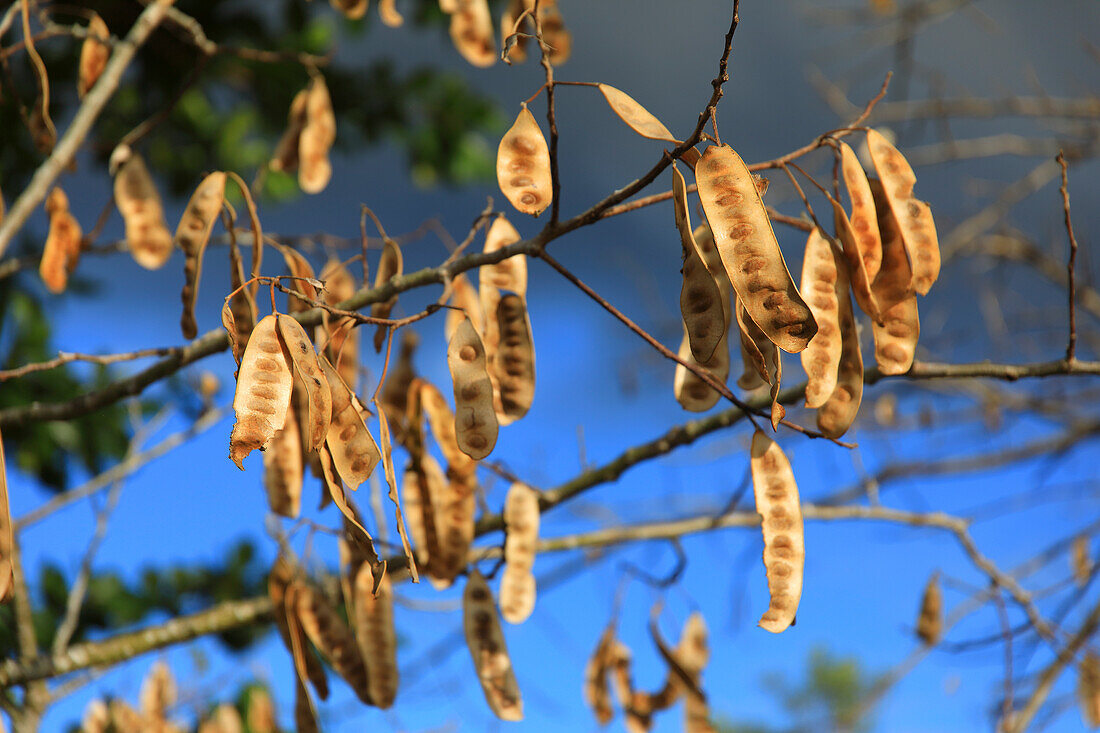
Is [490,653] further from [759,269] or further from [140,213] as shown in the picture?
[140,213]

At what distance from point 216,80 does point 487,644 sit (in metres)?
5.07

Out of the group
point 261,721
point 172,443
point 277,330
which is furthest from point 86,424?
point 277,330

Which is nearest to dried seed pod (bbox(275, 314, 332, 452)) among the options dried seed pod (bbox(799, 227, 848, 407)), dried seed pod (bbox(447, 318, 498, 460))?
dried seed pod (bbox(447, 318, 498, 460))

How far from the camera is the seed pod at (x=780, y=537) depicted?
4.60 ft

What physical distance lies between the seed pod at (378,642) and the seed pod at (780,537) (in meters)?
0.89

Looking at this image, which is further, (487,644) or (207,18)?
(207,18)

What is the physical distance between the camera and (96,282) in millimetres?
5406

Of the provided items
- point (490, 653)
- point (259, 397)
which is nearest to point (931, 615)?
point (490, 653)

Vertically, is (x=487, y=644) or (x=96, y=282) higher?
(x=96, y=282)

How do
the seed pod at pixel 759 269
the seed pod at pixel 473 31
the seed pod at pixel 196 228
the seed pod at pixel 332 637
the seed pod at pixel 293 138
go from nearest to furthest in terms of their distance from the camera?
the seed pod at pixel 759 269
the seed pod at pixel 196 228
the seed pod at pixel 332 637
the seed pod at pixel 473 31
the seed pod at pixel 293 138

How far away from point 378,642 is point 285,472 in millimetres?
430

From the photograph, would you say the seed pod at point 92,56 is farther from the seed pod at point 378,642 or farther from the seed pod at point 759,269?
the seed pod at point 759,269

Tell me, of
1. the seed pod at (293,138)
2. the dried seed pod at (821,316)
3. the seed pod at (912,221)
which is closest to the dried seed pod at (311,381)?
the dried seed pod at (821,316)

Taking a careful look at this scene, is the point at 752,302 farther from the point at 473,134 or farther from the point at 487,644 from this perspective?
the point at 473,134
